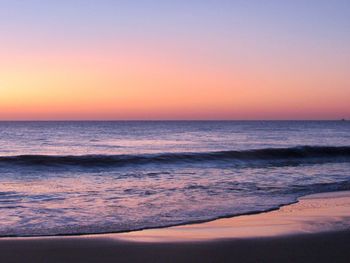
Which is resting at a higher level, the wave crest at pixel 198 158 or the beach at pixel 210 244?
the beach at pixel 210 244

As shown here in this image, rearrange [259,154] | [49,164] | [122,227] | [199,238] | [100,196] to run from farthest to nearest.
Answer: [259,154] → [49,164] → [100,196] → [122,227] → [199,238]

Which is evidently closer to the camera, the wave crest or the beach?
the beach

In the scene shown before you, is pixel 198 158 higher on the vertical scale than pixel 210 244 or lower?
lower

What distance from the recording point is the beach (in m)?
6.91

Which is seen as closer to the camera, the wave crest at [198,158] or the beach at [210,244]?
the beach at [210,244]

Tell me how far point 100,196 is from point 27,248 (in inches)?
233

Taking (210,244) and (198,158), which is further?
(198,158)

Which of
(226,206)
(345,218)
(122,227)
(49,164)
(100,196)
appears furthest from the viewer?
(49,164)

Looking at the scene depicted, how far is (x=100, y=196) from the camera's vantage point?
13.3m

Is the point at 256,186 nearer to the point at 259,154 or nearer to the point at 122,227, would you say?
the point at 122,227

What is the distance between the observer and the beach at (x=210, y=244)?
691 cm

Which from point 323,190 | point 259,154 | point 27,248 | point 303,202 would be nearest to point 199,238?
point 27,248

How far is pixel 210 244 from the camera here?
7641 millimetres

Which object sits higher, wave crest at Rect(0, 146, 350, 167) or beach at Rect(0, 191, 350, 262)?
beach at Rect(0, 191, 350, 262)
